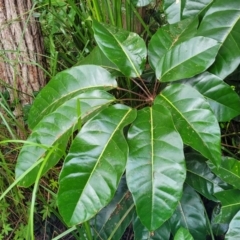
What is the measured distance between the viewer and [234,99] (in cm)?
96

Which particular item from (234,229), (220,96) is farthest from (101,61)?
(234,229)

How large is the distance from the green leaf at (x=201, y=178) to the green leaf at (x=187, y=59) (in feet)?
0.91

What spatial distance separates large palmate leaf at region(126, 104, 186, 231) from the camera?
2.73ft

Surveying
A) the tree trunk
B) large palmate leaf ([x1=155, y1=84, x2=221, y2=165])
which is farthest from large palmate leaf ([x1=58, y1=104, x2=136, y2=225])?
the tree trunk

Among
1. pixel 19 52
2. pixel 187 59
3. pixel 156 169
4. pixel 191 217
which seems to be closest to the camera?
pixel 156 169

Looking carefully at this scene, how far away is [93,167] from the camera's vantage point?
0.87 m

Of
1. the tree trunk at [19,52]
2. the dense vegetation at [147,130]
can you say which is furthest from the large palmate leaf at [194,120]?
the tree trunk at [19,52]

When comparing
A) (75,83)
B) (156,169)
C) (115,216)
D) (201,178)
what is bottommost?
(115,216)

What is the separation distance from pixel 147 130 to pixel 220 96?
8.2 inches

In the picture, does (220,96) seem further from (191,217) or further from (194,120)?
(191,217)

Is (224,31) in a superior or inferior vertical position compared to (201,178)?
superior

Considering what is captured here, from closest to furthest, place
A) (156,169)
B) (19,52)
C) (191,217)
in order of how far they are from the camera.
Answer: (156,169) → (191,217) → (19,52)

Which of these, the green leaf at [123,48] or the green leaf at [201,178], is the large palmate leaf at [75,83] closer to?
the green leaf at [123,48]

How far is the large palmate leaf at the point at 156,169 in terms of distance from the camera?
0.83 meters
